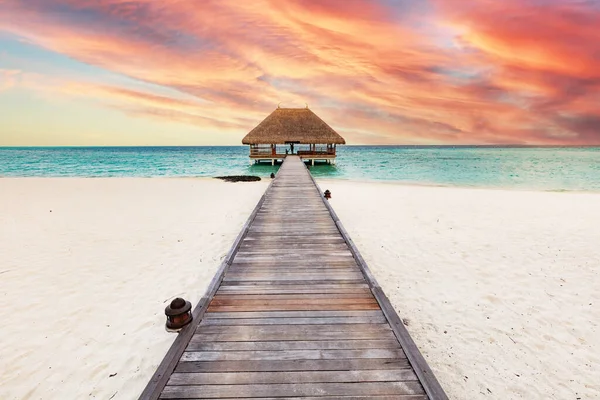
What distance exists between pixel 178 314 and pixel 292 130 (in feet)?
102

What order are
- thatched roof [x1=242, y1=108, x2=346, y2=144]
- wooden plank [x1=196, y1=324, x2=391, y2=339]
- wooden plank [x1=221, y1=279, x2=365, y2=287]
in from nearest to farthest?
1. wooden plank [x1=196, y1=324, x2=391, y2=339]
2. wooden plank [x1=221, y1=279, x2=365, y2=287]
3. thatched roof [x1=242, y1=108, x2=346, y2=144]

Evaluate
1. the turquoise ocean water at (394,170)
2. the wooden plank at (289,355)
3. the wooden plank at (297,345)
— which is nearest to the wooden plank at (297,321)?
the wooden plank at (297,345)

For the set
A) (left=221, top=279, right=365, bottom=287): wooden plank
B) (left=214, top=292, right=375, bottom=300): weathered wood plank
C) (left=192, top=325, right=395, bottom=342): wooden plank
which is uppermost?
(left=221, top=279, right=365, bottom=287): wooden plank

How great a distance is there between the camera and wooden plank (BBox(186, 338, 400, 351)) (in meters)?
2.74

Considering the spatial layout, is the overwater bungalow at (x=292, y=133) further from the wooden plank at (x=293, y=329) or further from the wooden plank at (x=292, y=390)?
the wooden plank at (x=292, y=390)

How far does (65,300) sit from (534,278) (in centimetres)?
928

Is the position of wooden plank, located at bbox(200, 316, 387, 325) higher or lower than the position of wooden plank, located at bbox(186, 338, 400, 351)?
higher

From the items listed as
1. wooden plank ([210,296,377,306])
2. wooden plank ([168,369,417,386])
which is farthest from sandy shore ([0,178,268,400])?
wooden plank ([168,369,417,386])

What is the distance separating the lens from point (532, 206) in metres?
12.8

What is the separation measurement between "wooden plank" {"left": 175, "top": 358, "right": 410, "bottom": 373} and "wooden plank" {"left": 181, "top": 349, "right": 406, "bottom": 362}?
0.04 m

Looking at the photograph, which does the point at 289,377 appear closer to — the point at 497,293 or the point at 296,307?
the point at 296,307

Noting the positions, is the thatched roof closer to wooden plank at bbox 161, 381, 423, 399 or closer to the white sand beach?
the white sand beach

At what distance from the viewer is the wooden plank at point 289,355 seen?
261 centimetres

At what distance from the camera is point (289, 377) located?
241 cm
